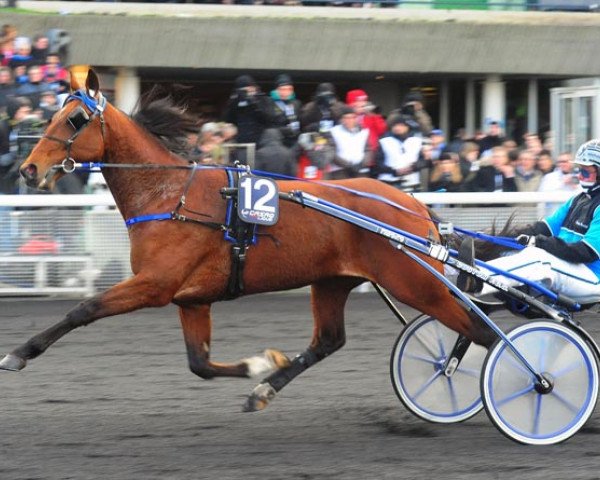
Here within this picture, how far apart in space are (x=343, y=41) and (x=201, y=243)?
30.2ft

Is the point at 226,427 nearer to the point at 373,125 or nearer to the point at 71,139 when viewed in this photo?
the point at 71,139

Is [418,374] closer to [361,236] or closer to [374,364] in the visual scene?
[361,236]

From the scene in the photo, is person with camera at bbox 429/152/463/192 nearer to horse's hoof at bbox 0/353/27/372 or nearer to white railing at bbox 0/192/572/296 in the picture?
white railing at bbox 0/192/572/296

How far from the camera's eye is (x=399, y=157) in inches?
421

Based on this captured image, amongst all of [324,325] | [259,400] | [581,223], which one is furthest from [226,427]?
[581,223]

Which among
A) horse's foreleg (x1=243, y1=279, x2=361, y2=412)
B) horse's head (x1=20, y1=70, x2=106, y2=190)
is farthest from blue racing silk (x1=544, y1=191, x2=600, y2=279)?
horse's head (x1=20, y1=70, x2=106, y2=190)

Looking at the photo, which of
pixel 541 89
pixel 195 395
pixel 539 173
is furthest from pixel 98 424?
pixel 541 89

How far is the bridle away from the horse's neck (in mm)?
73

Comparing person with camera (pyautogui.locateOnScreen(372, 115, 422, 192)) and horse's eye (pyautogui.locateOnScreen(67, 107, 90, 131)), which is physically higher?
horse's eye (pyautogui.locateOnScreen(67, 107, 90, 131))

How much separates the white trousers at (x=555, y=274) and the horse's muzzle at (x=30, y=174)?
2.14 metres

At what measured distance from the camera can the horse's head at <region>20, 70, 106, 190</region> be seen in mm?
5512

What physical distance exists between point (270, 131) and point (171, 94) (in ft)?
14.6

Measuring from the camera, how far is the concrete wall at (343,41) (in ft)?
45.1

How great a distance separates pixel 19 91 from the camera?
10.5 metres
